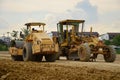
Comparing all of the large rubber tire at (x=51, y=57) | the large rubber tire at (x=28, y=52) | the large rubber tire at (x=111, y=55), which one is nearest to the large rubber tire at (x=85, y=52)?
the large rubber tire at (x=51, y=57)

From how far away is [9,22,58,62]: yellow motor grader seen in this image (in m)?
24.7

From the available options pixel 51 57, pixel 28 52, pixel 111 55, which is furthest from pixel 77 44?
pixel 28 52

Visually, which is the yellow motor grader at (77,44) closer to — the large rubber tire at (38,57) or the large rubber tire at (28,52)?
the large rubber tire at (38,57)

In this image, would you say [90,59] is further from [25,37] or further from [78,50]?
[25,37]

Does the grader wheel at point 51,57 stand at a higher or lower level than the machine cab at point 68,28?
lower

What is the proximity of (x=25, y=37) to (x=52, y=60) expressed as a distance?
8.52ft

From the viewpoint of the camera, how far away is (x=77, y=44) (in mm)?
29266

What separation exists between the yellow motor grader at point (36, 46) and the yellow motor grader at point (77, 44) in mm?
2150

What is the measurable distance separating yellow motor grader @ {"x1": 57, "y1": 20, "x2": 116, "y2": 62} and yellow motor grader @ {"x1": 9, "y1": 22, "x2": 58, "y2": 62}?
7.05 ft

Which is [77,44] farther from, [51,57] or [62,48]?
[51,57]

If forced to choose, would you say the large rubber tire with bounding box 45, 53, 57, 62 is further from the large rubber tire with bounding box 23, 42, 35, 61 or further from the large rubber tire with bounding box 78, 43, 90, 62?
the large rubber tire with bounding box 78, 43, 90, 62

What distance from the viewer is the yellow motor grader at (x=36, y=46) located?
2469cm

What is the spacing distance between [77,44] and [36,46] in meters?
5.19

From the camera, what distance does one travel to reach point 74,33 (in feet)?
96.8
